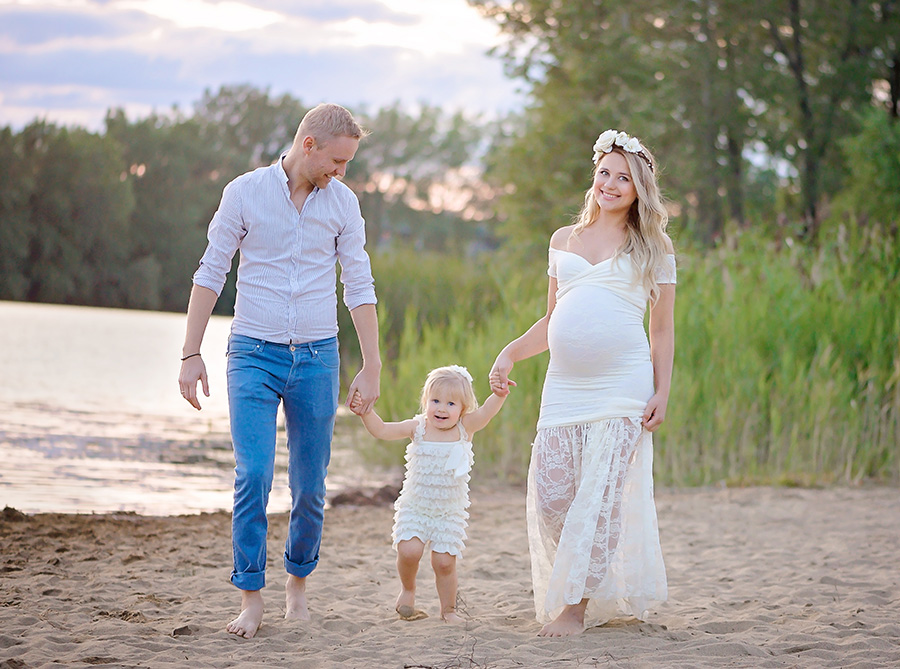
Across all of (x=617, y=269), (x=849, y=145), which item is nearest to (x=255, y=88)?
(x=849, y=145)

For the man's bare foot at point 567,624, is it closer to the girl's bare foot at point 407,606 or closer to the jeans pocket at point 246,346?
the girl's bare foot at point 407,606

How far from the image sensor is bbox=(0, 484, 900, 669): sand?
3443 millimetres

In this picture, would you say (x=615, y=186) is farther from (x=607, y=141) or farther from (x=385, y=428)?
(x=385, y=428)

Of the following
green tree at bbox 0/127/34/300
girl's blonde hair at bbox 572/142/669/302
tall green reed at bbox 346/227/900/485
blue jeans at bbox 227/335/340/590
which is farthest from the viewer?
green tree at bbox 0/127/34/300

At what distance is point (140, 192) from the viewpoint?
4194 centimetres

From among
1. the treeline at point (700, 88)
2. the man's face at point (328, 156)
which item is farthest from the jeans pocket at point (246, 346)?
the treeline at point (700, 88)

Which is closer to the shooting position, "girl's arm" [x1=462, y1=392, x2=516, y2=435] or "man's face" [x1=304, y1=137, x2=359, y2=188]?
"man's face" [x1=304, y1=137, x2=359, y2=188]

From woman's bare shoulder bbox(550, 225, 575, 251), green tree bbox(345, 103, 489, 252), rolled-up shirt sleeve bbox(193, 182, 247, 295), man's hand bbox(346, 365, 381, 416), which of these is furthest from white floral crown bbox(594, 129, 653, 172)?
green tree bbox(345, 103, 489, 252)

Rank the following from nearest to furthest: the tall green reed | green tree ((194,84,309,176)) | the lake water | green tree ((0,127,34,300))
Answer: the lake water → the tall green reed → green tree ((0,127,34,300)) → green tree ((194,84,309,176))

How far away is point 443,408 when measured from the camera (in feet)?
12.9

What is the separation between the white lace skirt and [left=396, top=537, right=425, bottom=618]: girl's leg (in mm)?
507

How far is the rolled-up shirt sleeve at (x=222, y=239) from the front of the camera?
3600 millimetres

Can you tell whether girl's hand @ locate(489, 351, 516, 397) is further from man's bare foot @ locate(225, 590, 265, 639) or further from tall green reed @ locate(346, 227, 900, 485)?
tall green reed @ locate(346, 227, 900, 485)

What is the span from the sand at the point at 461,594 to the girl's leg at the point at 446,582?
72mm
